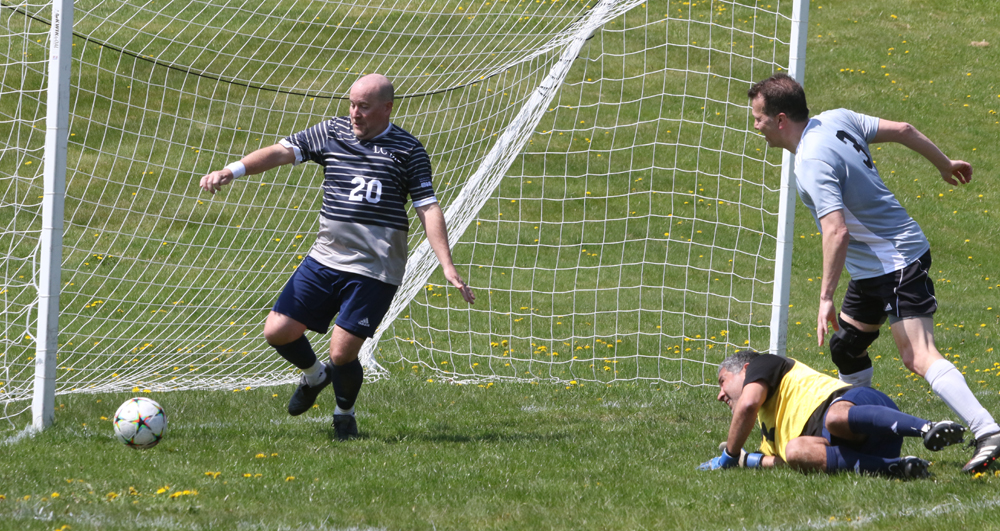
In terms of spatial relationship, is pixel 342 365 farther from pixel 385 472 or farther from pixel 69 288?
pixel 69 288

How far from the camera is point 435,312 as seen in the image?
36.7 ft

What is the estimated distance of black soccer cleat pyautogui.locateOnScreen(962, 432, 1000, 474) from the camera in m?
4.46

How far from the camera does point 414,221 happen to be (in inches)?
493

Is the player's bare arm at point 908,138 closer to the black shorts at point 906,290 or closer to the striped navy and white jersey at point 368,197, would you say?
the black shorts at point 906,290

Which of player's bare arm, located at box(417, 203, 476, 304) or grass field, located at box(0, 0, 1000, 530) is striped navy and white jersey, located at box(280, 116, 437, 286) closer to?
player's bare arm, located at box(417, 203, 476, 304)

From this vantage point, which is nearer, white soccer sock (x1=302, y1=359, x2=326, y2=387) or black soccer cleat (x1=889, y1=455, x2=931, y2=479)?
black soccer cleat (x1=889, y1=455, x2=931, y2=479)

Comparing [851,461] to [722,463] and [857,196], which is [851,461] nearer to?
[722,463]

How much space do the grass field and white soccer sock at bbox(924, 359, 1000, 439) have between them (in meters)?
0.28

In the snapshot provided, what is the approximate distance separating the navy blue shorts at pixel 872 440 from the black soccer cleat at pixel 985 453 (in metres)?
0.33

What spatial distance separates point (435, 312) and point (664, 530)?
→ 24.3ft

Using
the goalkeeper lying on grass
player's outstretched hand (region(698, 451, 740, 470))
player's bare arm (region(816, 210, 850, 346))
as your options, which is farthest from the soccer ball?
player's bare arm (region(816, 210, 850, 346))

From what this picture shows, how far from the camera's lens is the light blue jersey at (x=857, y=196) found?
4676 mm

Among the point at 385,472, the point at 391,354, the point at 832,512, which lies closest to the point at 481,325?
the point at 391,354

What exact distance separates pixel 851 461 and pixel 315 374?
3132 mm
